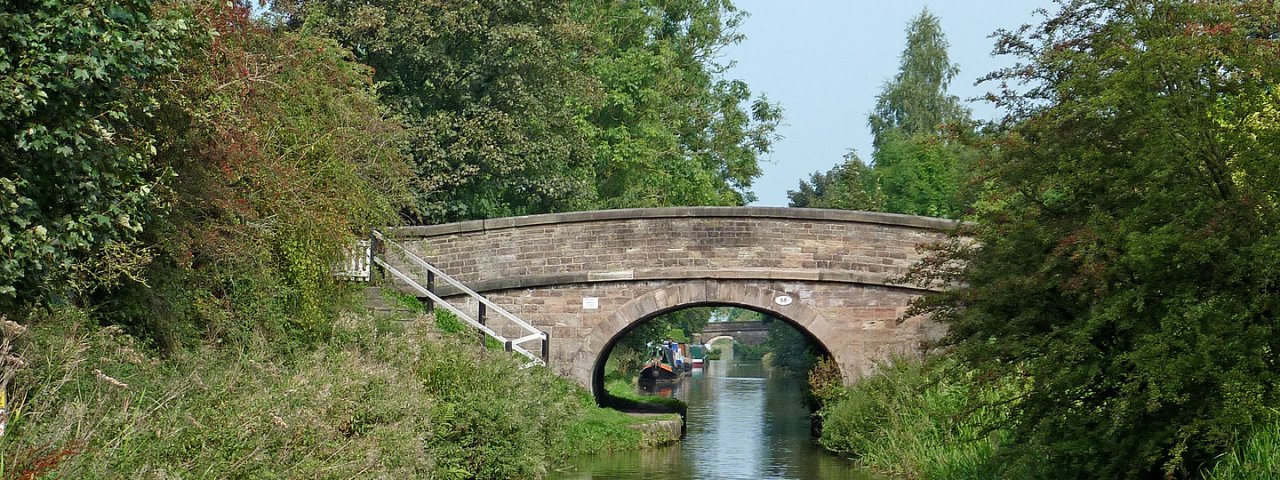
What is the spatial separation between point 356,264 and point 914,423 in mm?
5149

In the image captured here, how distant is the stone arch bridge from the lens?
54.2 ft

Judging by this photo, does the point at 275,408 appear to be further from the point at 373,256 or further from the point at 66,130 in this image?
the point at 373,256

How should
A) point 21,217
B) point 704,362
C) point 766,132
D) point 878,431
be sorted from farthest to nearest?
point 704,362
point 766,132
point 878,431
point 21,217

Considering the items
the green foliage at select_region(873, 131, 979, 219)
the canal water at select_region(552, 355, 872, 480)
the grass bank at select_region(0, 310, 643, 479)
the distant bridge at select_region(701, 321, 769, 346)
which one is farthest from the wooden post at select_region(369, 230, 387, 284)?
the distant bridge at select_region(701, 321, 769, 346)

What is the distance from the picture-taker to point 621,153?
2416cm

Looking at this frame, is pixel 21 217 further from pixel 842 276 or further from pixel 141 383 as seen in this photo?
pixel 842 276

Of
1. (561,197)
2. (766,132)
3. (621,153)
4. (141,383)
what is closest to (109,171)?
(141,383)

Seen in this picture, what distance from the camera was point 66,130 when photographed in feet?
21.3

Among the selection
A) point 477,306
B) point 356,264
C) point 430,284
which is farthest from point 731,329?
point 356,264

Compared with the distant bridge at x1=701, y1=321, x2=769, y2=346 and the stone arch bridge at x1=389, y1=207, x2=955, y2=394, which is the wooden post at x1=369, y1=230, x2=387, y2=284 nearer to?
the stone arch bridge at x1=389, y1=207, x2=955, y2=394

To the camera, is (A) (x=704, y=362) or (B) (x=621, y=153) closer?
(B) (x=621, y=153)

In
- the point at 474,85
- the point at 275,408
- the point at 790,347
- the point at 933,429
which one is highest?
the point at 474,85

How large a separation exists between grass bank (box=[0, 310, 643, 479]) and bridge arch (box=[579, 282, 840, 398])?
4956mm

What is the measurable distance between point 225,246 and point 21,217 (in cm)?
282
